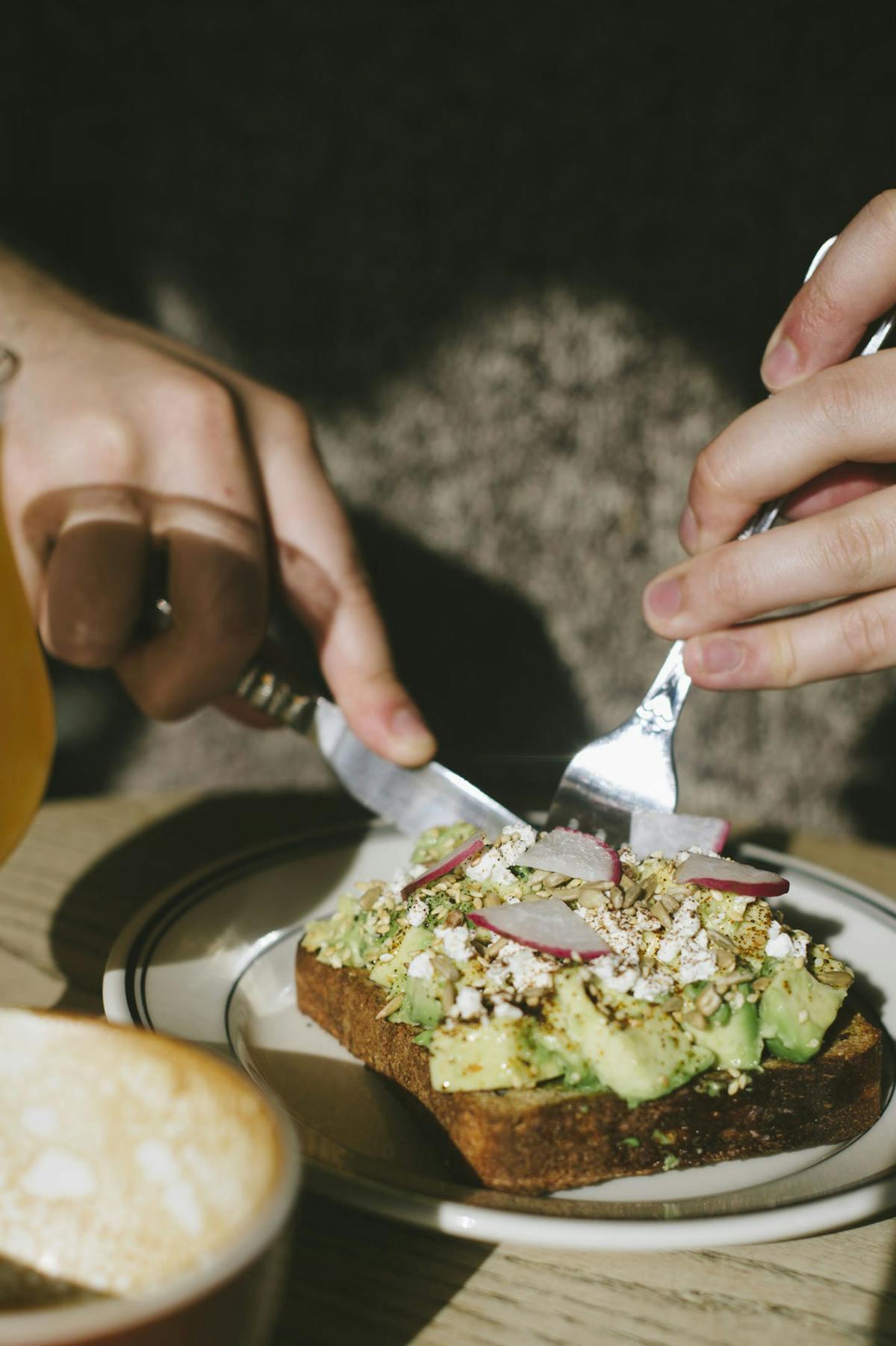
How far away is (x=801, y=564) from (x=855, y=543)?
67 millimetres

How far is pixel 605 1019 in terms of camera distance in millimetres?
784

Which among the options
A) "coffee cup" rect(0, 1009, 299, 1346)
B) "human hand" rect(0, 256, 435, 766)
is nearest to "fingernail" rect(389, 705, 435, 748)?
"human hand" rect(0, 256, 435, 766)

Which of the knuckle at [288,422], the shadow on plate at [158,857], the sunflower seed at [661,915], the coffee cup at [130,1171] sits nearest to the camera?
the coffee cup at [130,1171]

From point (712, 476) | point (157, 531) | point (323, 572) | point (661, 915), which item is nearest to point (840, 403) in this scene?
point (712, 476)

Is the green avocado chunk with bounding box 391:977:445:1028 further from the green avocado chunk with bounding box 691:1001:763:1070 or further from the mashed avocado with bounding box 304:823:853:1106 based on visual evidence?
the green avocado chunk with bounding box 691:1001:763:1070

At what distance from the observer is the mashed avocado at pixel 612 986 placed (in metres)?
0.79

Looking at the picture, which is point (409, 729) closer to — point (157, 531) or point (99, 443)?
point (157, 531)

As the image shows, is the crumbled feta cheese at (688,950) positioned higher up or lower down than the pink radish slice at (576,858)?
lower down

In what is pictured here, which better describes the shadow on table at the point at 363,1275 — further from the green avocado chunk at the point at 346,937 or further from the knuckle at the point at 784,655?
the knuckle at the point at 784,655

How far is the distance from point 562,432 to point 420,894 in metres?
1.61

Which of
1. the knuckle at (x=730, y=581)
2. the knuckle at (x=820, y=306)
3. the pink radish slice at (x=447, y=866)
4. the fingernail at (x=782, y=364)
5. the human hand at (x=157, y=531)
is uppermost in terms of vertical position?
the knuckle at (x=820, y=306)

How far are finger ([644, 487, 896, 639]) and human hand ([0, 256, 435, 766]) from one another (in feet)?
1.31

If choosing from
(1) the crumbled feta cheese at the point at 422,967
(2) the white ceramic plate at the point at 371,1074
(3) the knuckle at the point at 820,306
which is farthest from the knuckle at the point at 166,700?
(3) the knuckle at the point at 820,306

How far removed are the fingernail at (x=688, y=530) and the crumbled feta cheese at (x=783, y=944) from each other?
520 millimetres
